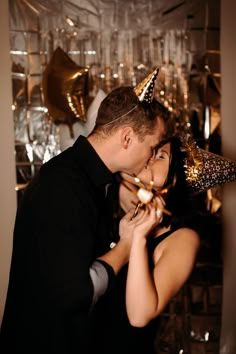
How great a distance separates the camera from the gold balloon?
250cm

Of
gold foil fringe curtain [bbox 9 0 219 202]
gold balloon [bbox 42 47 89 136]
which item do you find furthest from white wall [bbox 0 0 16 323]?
gold balloon [bbox 42 47 89 136]

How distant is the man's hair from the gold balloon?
0.92 m

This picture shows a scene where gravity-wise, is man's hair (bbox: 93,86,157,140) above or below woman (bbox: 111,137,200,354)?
above

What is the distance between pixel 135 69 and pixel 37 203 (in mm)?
1407

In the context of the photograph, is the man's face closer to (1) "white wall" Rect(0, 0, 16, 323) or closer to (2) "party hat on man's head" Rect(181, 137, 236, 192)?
(2) "party hat on man's head" Rect(181, 137, 236, 192)

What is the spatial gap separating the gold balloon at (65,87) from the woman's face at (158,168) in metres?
0.95

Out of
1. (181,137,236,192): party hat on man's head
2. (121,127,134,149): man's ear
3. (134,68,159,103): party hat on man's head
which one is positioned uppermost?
(134,68,159,103): party hat on man's head

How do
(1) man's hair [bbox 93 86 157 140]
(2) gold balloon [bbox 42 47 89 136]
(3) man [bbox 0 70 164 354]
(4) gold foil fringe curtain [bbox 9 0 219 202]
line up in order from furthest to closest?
(4) gold foil fringe curtain [bbox 9 0 219 202], (2) gold balloon [bbox 42 47 89 136], (1) man's hair [bbox 93 86 157 140], (3) man [bbox 0 70 164 354]

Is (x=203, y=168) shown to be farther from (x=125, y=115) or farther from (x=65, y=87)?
(x=65, y=87)

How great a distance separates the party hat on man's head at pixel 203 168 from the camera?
1680 mm

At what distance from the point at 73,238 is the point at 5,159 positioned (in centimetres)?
139

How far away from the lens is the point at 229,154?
2695mm

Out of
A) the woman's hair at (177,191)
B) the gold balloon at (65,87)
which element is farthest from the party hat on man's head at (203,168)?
the gold balloon at (65,87)

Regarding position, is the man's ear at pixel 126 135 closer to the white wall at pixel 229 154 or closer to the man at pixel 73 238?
the man at pixel 73 238
